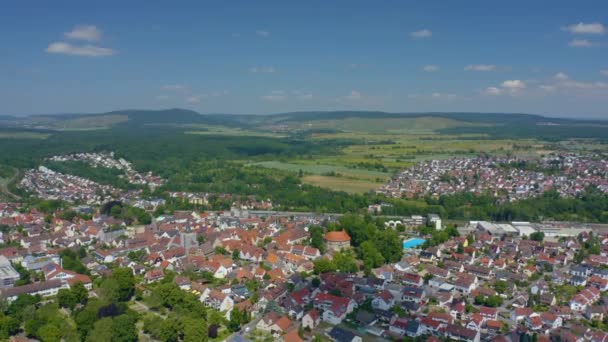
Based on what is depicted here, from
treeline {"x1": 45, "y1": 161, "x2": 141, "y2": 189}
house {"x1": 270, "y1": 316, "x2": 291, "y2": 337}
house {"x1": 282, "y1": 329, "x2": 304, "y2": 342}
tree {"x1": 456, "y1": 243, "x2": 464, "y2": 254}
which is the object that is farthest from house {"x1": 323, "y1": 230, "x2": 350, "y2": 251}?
treeline {"x1": 45, "y1": 161, "x2": 141, "y2": 189}

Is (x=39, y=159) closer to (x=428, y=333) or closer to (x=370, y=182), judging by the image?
(x=370, y=182)

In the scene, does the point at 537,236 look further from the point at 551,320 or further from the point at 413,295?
the point at 413,295

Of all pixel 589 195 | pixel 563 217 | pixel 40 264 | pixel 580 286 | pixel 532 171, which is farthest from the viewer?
pixel 532 171

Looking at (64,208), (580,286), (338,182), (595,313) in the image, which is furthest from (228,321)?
(338,182)

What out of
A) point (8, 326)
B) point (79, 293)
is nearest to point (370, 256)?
point (79, 293)

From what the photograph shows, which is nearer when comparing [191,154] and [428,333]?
[428,333]

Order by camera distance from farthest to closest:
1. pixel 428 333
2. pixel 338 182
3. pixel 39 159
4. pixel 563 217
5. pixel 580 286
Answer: pixel 39 159, pixel 338 182, pixel 563 217, pixel 580 286, pixel 428 333
